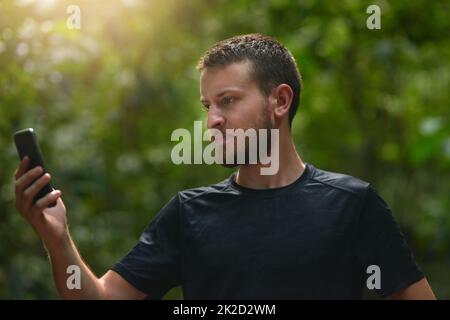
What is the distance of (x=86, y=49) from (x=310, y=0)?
238 centimetres

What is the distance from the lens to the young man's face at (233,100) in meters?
2.41

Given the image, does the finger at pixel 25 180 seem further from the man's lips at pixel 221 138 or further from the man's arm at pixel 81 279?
the man's lips at pixel 221 138

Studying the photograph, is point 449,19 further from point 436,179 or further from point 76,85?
point 436,179

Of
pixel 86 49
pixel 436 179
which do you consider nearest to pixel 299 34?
pixel 86 49

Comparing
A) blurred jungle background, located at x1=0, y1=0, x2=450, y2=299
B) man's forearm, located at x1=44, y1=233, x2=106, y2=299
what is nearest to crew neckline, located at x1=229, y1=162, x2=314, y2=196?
man's forearm, located at x1=44, y1=233, x2=106, y2=299

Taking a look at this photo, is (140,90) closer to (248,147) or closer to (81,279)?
(248,147)

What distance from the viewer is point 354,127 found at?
12523 mm

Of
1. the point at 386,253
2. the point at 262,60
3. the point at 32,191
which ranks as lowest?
the point at 386,253

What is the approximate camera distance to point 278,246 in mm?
2354

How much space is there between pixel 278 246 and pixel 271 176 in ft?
0.88

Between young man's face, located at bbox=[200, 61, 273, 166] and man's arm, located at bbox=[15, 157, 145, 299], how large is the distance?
1.76 feet

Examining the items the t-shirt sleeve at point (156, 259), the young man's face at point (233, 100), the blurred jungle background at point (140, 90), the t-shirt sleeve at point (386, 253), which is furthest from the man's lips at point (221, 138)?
the blurred jungle background at point (140, 90)

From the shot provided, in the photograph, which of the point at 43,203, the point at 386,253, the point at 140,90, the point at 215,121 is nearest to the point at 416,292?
the point at 386,253

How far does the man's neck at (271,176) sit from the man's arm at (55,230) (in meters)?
0.55
